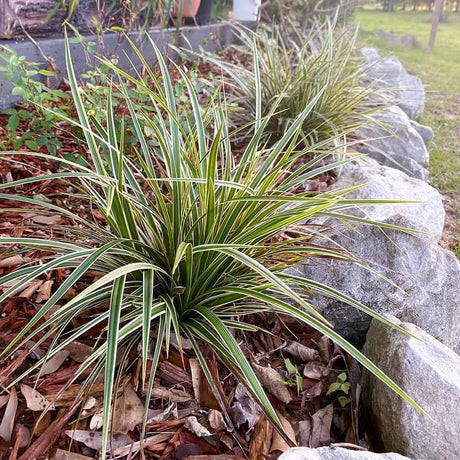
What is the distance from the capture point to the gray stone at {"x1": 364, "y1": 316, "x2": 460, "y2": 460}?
1.23 m

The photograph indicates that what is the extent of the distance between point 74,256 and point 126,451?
45 cm

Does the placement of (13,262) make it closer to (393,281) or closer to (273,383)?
(273,383)

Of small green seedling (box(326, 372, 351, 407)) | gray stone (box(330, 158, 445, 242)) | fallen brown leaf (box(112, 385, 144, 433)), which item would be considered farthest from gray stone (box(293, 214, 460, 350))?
Result: fallen brown leaf (box(112, 385, 144, 433))

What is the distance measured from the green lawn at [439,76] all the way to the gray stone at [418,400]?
158 centimetres

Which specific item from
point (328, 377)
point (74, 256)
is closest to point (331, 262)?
point (328, 377)

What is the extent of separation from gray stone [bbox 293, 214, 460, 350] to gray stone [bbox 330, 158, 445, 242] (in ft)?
1.17

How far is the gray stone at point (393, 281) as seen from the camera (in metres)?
1.62

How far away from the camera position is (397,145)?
3330 mm

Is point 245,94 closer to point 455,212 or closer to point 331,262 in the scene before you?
point 455,212

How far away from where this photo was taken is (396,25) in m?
7.79

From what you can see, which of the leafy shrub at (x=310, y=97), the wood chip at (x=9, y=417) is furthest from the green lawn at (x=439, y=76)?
the wood chip at (x=9, y=417)

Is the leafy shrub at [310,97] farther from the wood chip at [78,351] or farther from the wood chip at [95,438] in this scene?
the wood chip at [95,438]

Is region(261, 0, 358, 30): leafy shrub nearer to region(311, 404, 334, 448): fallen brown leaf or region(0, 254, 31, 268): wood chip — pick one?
region(0, 254, 31, 268): wood chip

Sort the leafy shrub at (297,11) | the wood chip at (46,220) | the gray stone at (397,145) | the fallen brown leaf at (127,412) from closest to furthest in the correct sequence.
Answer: the fallen brown leaf at (127,412), the wood chip at (46,220), the gray stone at (397,145), the leafy shrub at (297,11)
